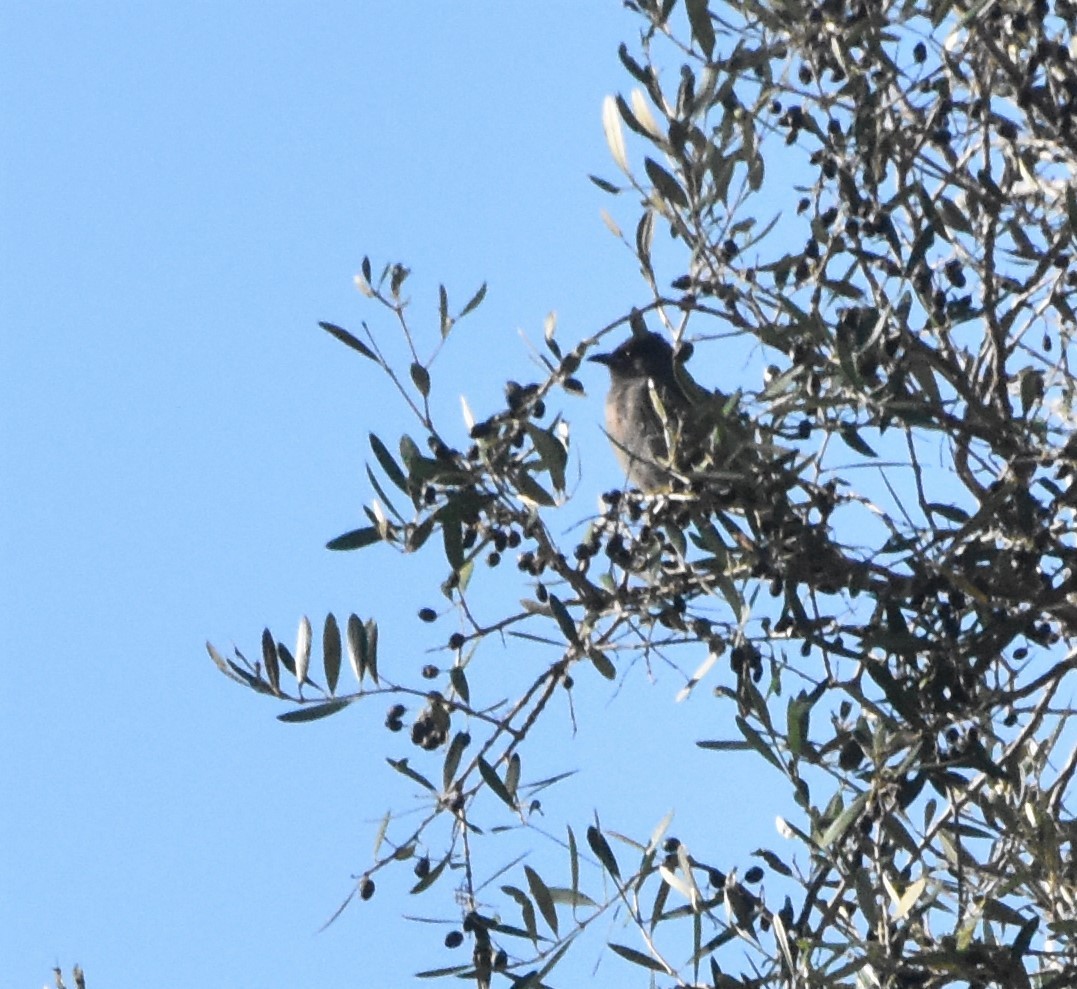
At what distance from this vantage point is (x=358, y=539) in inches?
135

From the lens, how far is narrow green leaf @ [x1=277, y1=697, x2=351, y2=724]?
354 cm

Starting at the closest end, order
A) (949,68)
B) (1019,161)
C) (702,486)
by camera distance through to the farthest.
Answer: (702,486) < (949,68) < (1019,161)

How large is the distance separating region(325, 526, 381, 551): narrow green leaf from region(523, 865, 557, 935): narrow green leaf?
0.72 m

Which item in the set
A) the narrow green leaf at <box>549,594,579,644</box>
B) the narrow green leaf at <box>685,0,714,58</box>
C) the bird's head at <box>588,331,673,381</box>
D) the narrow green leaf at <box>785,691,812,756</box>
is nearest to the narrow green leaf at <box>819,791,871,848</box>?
the narrow green leaf at <box>785,691,812,756</box>

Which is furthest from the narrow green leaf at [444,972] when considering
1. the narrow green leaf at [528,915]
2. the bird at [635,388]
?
the bird at [635,388]

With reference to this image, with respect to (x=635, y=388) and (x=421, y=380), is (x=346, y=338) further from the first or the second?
(x=635, y=388)

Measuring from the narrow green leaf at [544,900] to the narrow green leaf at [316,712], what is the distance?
0.51 meters

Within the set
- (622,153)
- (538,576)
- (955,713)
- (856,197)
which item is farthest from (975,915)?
(622,153)

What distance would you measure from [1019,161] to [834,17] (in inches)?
34.4

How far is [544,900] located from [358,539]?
0.79 meters

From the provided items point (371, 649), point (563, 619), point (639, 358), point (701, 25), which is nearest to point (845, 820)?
point (563, 619)

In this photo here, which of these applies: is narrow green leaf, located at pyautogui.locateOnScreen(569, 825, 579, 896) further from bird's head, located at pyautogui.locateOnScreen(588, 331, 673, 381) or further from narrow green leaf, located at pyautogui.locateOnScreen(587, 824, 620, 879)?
bird's head, located at pyautogui.locateOnScreen(588, 331, 673, 381)

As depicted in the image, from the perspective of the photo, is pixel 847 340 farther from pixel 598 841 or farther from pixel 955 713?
pixel 598 841

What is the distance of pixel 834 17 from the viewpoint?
3588mm
